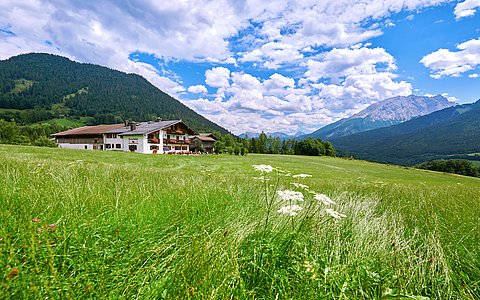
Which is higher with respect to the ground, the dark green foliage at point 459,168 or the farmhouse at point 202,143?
the farmhouse at point 202,143

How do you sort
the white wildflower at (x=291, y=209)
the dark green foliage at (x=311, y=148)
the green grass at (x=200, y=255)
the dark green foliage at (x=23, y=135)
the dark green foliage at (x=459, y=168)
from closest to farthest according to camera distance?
the green grass at (x=200, y=255)
the white wildflower at (x=291, y=209)
the dark green foliage at (x=23, y=135)
the dark green foliage at (x=459, y=168)
the dark green foliage at (x=311, y=148)

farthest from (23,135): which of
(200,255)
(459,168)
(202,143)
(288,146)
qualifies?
(459,168)

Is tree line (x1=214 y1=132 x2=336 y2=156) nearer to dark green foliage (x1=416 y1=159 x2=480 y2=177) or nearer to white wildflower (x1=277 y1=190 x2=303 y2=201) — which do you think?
dark green foliage (x1=416 y1=159 x2=480 y2=177)

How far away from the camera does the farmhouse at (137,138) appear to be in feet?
187

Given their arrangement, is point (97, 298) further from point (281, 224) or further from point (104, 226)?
point (281, 224)

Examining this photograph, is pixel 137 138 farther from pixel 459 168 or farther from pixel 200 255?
pixel 459 168

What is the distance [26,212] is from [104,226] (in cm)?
105

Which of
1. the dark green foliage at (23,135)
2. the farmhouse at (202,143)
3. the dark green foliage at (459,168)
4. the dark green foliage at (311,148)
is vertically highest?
the dark green foliage at (23,135)

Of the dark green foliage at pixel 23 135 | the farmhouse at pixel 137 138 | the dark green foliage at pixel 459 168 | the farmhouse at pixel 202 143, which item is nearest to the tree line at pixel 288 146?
the farmhouse at pixel 202 143

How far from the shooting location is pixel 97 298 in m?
1.66

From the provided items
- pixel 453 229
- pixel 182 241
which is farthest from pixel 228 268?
Answer: pixel 453 229

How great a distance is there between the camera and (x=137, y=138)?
57031mm

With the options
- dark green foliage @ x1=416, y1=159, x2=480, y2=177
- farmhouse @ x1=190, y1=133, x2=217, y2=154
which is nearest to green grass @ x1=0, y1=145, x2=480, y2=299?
farmhouse @ x1=190, y1=133, x2=217, y2=154

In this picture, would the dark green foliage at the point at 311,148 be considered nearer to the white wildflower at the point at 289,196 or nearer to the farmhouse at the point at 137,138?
the farmhouse at the point at 137,138
